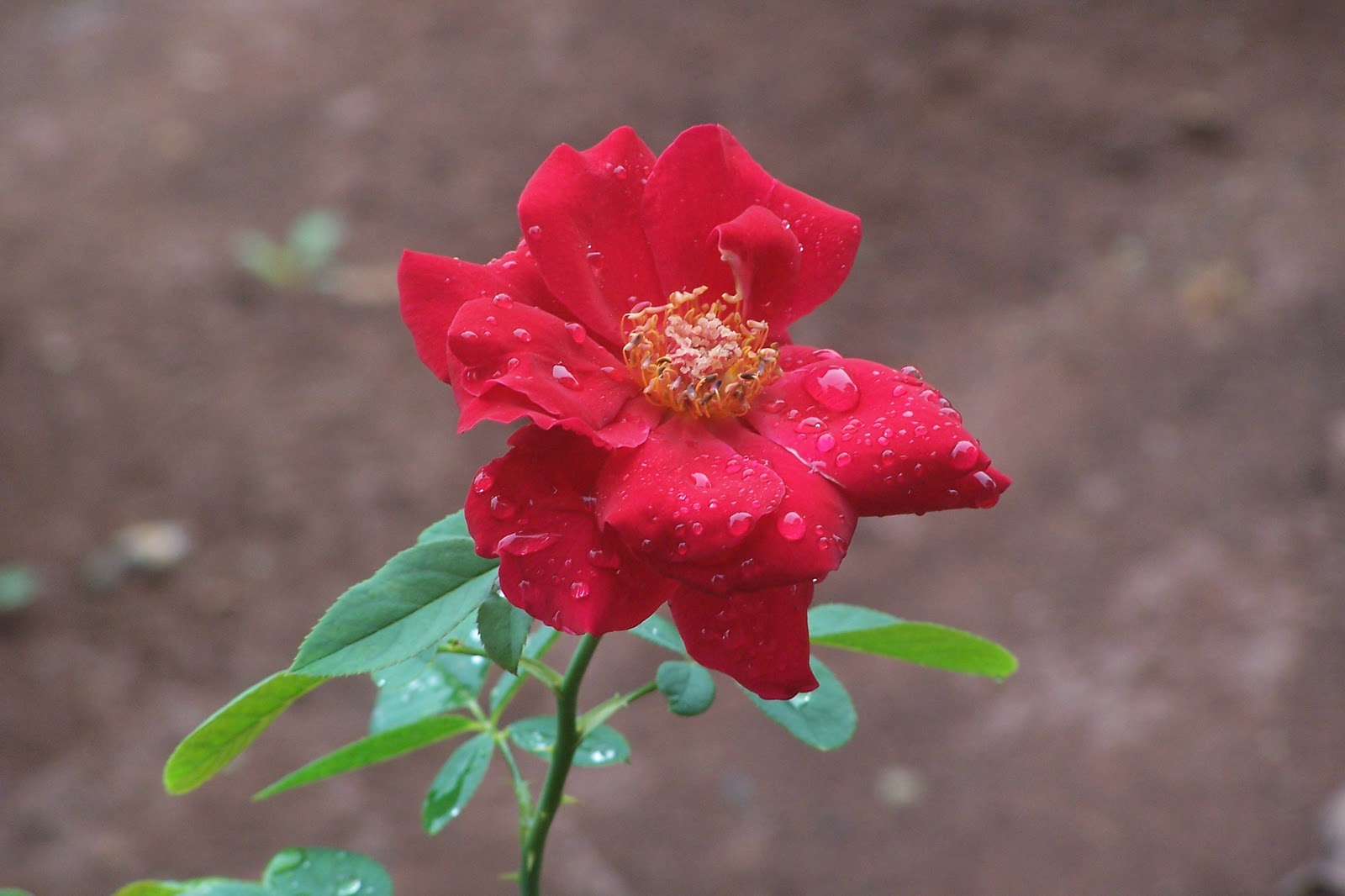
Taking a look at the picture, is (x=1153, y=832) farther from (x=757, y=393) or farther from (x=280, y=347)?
(x=280, y=347)

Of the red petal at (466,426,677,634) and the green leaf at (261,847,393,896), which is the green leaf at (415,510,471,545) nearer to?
the red petal at (466,426,677,634)

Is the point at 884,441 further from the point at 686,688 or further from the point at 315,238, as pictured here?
the point at 315,238

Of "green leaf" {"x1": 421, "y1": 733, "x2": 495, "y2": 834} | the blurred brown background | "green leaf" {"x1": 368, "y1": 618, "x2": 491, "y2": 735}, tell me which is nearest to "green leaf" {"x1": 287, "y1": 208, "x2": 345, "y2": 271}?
the blurred brown background

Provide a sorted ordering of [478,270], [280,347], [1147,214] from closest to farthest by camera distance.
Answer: [478,270]
[280,347]
[1147,214]

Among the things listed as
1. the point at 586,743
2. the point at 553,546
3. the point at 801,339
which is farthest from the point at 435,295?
the point at 801,339

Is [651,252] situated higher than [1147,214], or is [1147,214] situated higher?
[651,252]

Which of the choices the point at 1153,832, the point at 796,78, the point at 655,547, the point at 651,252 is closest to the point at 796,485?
the point at 655,547

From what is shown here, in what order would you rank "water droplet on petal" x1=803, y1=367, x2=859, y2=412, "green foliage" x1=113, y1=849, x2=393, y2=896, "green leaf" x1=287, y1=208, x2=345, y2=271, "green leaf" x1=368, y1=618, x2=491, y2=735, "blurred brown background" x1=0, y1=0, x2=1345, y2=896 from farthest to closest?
"green leaf" x1=287, y1=208, x2=345, y2=271
"blurred brown background" x1=0, y1=0, x2=1345, y2=896
"green leaf" x1=368, y1=618, x2=491, y2=735
"green foliage" x1=113, y1=849, x2=393, y2=896
"water droplet on petal" x1=803, y1=367, x2=859, y2=412
